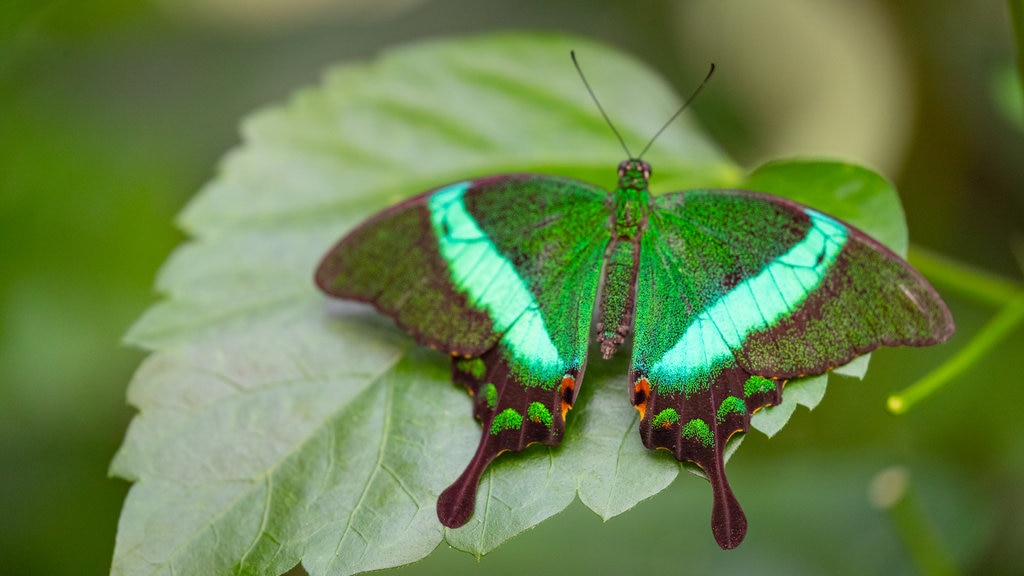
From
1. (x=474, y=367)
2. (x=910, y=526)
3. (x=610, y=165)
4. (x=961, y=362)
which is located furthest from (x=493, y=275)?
(x=910, y=526)

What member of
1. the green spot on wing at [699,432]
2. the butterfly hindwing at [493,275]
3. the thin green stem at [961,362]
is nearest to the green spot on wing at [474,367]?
the butterfly hindwing at [493,275]

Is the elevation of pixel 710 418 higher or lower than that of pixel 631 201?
lower

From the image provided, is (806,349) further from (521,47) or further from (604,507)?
(521,47)

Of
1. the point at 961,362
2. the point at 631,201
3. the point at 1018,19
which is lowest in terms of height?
the point at 961,362

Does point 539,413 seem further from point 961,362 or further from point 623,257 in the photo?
point 961,362

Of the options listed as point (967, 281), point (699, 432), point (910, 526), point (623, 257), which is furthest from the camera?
point (910, 526)

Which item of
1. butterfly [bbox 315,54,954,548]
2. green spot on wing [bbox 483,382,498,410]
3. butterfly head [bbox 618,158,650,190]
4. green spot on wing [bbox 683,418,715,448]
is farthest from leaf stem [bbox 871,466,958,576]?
green spot on wing [bbox 483,382,498,410]
